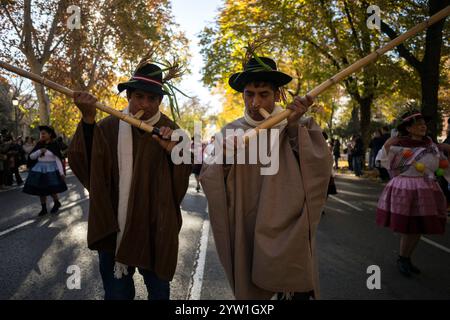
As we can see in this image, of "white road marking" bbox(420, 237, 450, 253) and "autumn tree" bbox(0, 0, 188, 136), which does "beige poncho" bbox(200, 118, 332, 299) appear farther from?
"autumn tree" bbox(0, 0, 188, 136)

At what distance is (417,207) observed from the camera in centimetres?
459

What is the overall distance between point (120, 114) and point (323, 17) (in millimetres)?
12911

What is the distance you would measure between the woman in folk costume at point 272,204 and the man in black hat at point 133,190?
1.12ft

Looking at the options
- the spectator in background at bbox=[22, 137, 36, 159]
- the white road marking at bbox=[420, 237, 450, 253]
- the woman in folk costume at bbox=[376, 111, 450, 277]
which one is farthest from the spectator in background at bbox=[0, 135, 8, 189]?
the white road marking at bbox=[420, 237, 450, 253]

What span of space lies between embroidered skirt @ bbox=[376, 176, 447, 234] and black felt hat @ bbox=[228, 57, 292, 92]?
3.04 m

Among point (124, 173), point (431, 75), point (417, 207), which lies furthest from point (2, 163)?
point (431, 75)

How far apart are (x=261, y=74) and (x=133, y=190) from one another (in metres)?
1.19

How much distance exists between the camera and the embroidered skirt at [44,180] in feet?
26.5

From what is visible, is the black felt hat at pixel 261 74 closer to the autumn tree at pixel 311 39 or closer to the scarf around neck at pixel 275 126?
the scarf around neck at pixel 275 126

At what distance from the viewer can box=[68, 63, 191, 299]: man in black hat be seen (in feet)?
8.21

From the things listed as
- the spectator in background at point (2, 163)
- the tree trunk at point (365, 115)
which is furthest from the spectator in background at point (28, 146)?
the tree trunk at point (365, 115)
